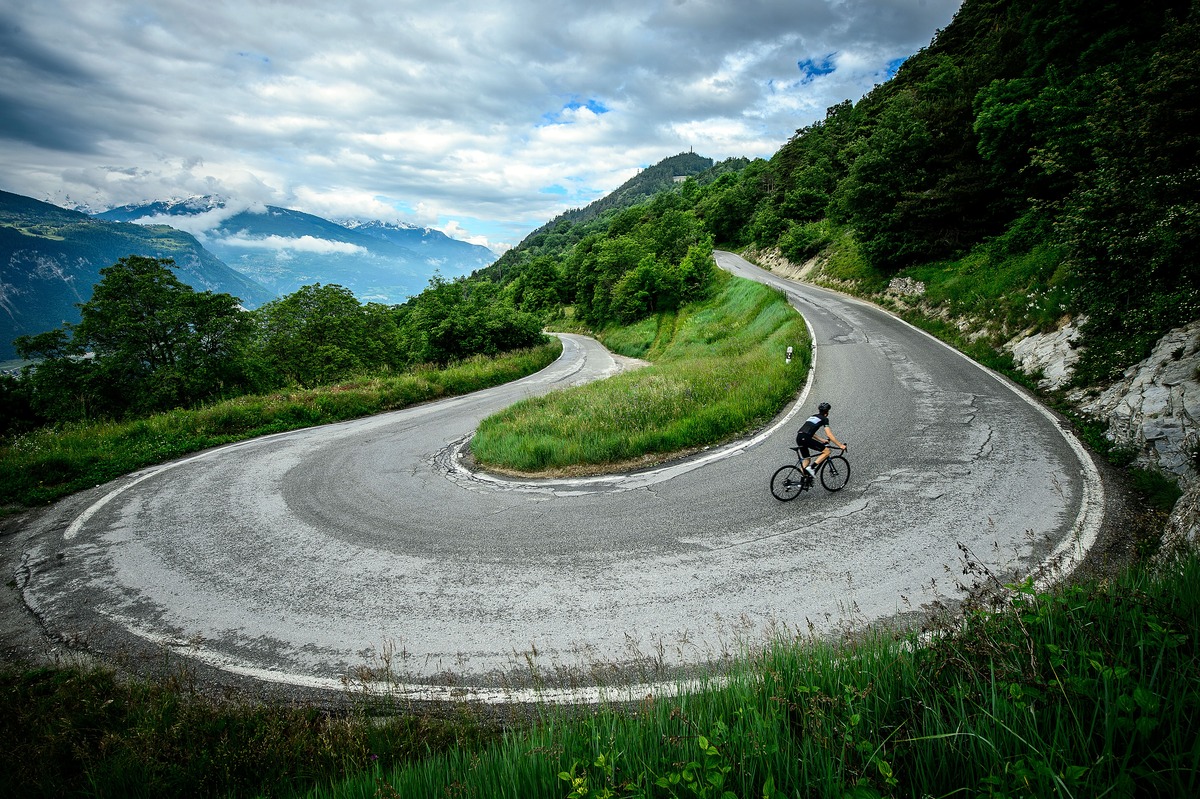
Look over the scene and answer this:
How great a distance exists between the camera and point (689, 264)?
3559 cm

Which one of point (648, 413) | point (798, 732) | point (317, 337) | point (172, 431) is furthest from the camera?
point (317, 337)

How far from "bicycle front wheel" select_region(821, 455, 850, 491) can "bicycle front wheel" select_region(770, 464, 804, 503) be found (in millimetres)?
401

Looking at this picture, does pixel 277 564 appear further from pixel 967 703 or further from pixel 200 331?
pixel 200 331

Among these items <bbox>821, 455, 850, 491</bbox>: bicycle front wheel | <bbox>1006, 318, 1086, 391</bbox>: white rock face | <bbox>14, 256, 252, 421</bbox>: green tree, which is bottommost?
<bbox>821, 455, 850, 491</bbox>: bicycle front wheel

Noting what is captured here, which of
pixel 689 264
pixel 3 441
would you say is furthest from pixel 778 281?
pixel 3 441

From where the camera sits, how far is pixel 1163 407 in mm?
7172

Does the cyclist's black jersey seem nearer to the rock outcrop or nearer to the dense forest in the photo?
the rock outcrop

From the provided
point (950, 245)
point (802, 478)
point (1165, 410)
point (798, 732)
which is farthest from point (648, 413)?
point (950, 245)

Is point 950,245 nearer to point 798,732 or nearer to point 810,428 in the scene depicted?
point 810,428

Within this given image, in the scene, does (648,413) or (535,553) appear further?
(648,413)

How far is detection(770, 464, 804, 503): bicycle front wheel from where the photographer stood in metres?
7.02

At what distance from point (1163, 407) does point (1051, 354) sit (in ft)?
17.1

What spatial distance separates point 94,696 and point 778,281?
3773cm

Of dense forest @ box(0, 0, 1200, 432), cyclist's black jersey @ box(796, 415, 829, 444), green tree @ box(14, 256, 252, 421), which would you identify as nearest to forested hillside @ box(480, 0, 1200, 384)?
dense forest @ box(0, 0, 1200, 432)
